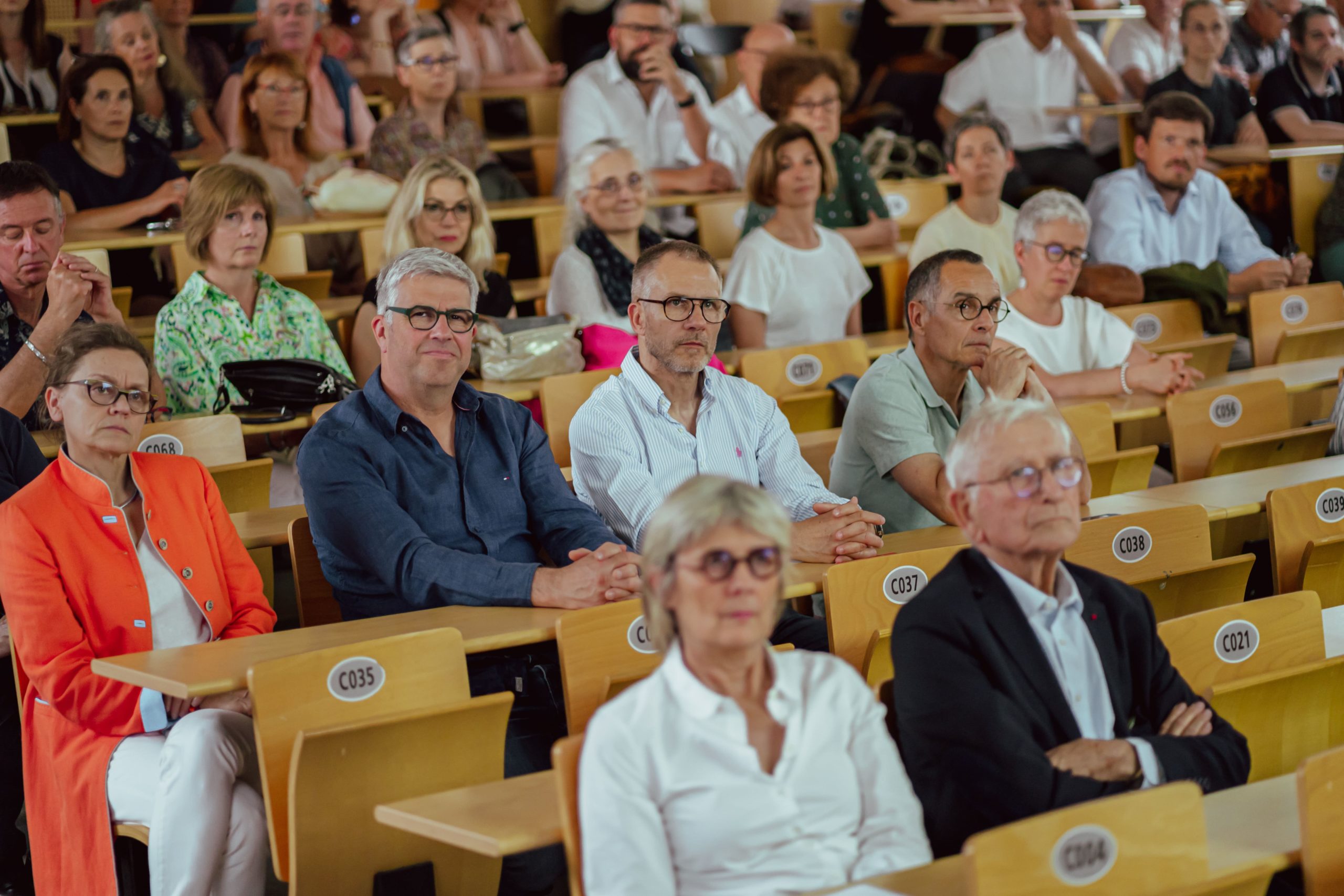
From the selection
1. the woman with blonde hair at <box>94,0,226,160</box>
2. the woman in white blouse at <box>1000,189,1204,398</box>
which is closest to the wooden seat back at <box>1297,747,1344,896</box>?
the woman in white blouse at <box>1000,189,1204,398</box>

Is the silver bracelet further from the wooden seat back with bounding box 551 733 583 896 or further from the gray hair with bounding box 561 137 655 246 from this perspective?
the wooden seat back with bounding box 551 733 583 896

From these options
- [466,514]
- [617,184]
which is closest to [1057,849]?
[466,514]

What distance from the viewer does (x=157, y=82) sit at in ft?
19.2

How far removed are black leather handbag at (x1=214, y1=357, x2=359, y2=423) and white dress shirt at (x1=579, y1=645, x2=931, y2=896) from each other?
235 centimetres

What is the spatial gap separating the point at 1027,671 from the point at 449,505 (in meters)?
1.29

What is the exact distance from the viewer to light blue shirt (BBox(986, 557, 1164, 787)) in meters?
2.14

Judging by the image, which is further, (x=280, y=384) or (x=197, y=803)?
(x=280, y=384)

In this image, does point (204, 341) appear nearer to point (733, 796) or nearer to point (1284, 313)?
point (733, 796)

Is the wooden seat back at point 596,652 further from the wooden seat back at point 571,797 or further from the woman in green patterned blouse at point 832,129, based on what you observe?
the woman in green patterned blouse at point 832,129

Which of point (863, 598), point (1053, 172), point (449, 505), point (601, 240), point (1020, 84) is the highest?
point (1020, 84)

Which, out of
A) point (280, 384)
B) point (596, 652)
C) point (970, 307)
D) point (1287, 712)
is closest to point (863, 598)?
point (596, 652)

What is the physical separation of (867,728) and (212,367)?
2700mm

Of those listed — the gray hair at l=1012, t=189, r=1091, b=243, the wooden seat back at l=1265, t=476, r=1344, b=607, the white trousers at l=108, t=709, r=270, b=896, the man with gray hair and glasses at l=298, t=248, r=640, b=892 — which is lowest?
the white trousers at l=108, t=709, r=270, b=896

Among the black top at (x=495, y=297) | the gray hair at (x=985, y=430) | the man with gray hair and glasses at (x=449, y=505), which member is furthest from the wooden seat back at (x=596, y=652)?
the black top at (x=495, y=297)
